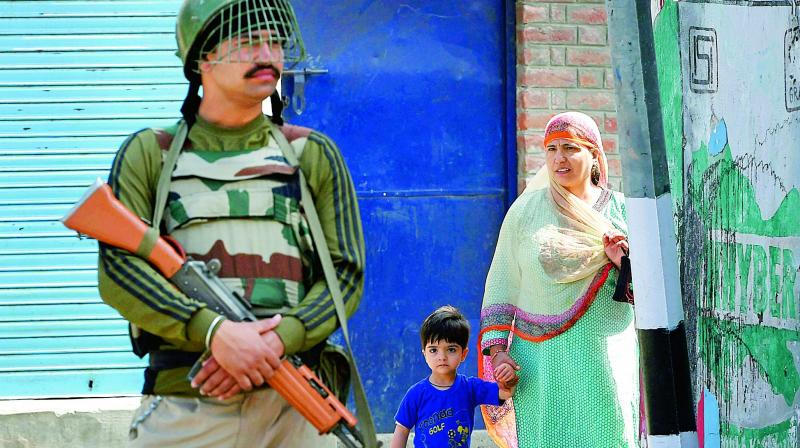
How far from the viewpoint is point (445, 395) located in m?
5.43

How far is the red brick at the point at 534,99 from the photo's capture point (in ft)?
23.3

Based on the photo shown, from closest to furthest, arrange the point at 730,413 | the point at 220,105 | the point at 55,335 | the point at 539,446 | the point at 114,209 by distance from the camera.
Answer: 1. the point at 114,209
2. the point at 220,105
3. the point at 730,413
4. the point at 539,446
5. the point at 55,335

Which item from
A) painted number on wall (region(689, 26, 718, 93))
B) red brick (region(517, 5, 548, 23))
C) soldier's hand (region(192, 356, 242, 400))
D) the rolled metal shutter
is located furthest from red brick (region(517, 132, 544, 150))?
soldier's hand (region(192, 356, 242, 400))

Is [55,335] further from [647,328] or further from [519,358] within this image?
[647,328]

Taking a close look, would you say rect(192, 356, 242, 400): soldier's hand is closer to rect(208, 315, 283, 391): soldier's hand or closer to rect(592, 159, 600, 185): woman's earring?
rect(208, 315, 283, 391): soldier's hand

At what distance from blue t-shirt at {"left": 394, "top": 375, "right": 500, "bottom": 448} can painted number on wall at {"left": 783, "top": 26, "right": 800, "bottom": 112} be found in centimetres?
194

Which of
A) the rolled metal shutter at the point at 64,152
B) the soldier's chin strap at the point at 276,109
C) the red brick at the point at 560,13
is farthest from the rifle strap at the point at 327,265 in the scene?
the red brick at the point at 560,13

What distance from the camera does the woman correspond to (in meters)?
5.22

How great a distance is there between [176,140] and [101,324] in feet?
12.2

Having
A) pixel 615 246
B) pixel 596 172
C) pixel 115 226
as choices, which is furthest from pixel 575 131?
pixel 115 226

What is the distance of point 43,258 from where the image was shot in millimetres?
6973

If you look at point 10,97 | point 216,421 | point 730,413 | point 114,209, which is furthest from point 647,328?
point 10,97

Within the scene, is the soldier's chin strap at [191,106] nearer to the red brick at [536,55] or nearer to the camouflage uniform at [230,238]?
the camouflage uniform at [230,238]

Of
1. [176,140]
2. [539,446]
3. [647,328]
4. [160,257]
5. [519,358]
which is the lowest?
[539,446]
